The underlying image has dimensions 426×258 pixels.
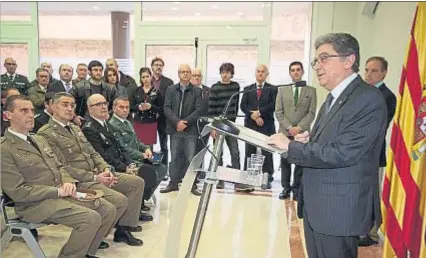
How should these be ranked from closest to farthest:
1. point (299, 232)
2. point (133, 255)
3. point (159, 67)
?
point (133, 255), point (299, 232), point (159, 67)

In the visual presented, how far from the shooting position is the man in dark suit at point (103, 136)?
12.0ft

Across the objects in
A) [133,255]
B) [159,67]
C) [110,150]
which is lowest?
[133,255]

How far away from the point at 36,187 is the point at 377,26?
14.0ft

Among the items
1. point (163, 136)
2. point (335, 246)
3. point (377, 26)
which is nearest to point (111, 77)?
point (163, 136)

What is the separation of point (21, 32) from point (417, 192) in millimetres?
6205

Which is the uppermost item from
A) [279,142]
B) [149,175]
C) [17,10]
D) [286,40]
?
[17,10]

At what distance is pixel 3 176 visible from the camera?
8.43 feet

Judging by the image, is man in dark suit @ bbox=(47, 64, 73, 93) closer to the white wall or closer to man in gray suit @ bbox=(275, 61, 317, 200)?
man in gray suit @ bbox=(275, 61, 317, 200)

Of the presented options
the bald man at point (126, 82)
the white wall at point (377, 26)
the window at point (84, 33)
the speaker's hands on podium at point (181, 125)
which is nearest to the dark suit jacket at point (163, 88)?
the bald man at point (126, 82)

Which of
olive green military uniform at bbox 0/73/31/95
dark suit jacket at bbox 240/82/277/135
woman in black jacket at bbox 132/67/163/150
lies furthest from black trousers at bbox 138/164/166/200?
olive green military uniform at bbox 0/73/31/95

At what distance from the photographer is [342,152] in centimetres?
164

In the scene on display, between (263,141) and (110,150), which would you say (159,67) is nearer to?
(110,150)

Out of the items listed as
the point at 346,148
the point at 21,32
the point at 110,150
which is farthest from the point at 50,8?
the point at 346,148

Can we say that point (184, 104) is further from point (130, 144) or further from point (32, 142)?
point (32, 142)
